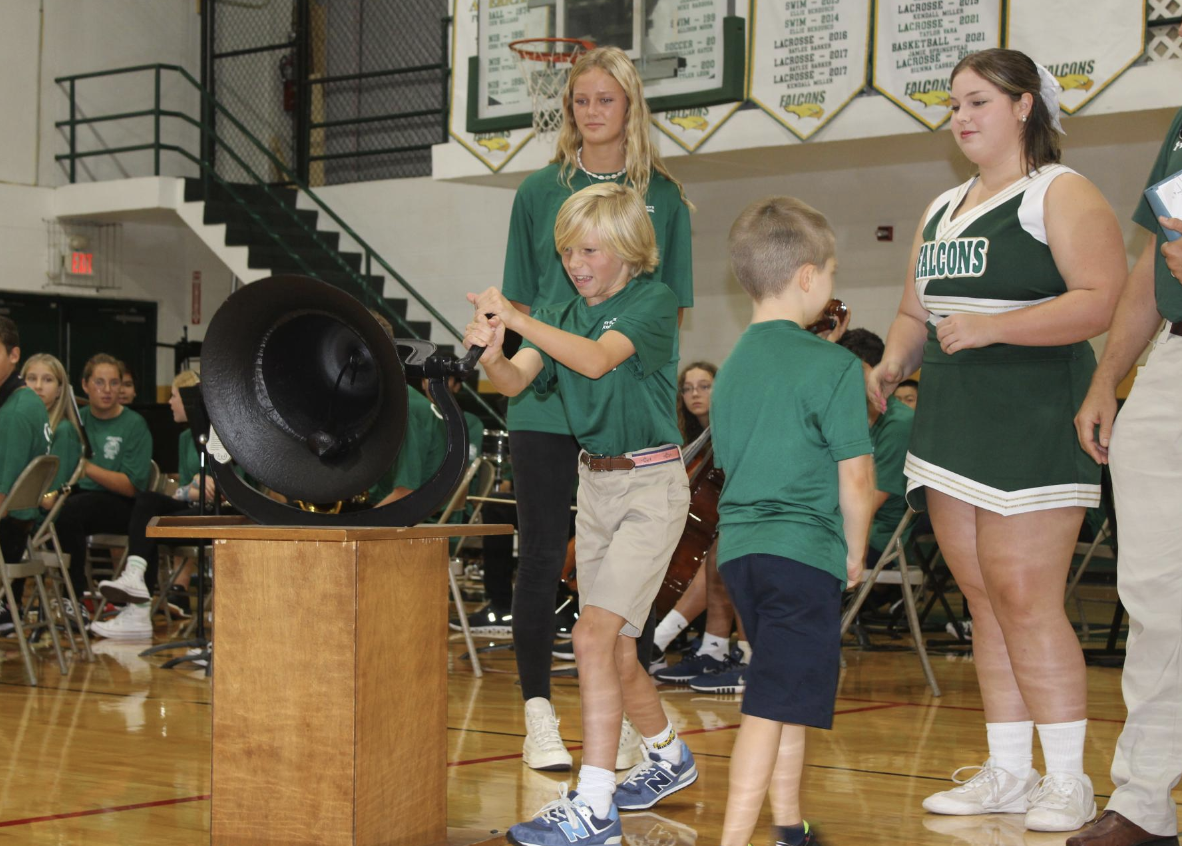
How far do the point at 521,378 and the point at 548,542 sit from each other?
0.60 m

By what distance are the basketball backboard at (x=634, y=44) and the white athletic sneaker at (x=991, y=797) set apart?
633 centimetres

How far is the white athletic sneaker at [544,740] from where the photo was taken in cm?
320

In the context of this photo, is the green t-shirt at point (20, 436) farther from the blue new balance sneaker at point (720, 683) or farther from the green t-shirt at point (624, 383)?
the green t-shirt at point (624, 383)

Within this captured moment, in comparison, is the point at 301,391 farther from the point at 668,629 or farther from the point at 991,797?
the point at 668,629

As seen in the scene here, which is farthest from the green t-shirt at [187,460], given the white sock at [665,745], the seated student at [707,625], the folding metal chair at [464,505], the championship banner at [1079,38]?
the championship banner at [1079,38]

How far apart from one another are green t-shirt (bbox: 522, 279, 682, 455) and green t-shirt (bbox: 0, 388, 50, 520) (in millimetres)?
3334

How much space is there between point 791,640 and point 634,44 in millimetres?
7383

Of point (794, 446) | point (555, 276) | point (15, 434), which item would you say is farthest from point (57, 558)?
point (794, 446)

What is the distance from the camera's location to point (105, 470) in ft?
24.1

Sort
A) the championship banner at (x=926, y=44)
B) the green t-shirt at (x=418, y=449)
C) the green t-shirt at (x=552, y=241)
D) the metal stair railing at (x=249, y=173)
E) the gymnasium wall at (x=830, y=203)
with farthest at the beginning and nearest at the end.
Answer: the metal stair railing at (x=249, y=173) < the gymnasium wall at (x=830, y=203) < the championship banner at (x=926, y=44) < the green t-shirt at (x=418, y=449) < the green t-shirt at (x=552, y=241)

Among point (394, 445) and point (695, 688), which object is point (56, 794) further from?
point (695, 688)

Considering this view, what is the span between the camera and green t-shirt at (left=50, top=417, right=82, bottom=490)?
6188 millimetres

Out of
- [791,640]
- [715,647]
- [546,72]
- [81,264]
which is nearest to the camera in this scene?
[791,640]

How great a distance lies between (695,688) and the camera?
4.91 m
